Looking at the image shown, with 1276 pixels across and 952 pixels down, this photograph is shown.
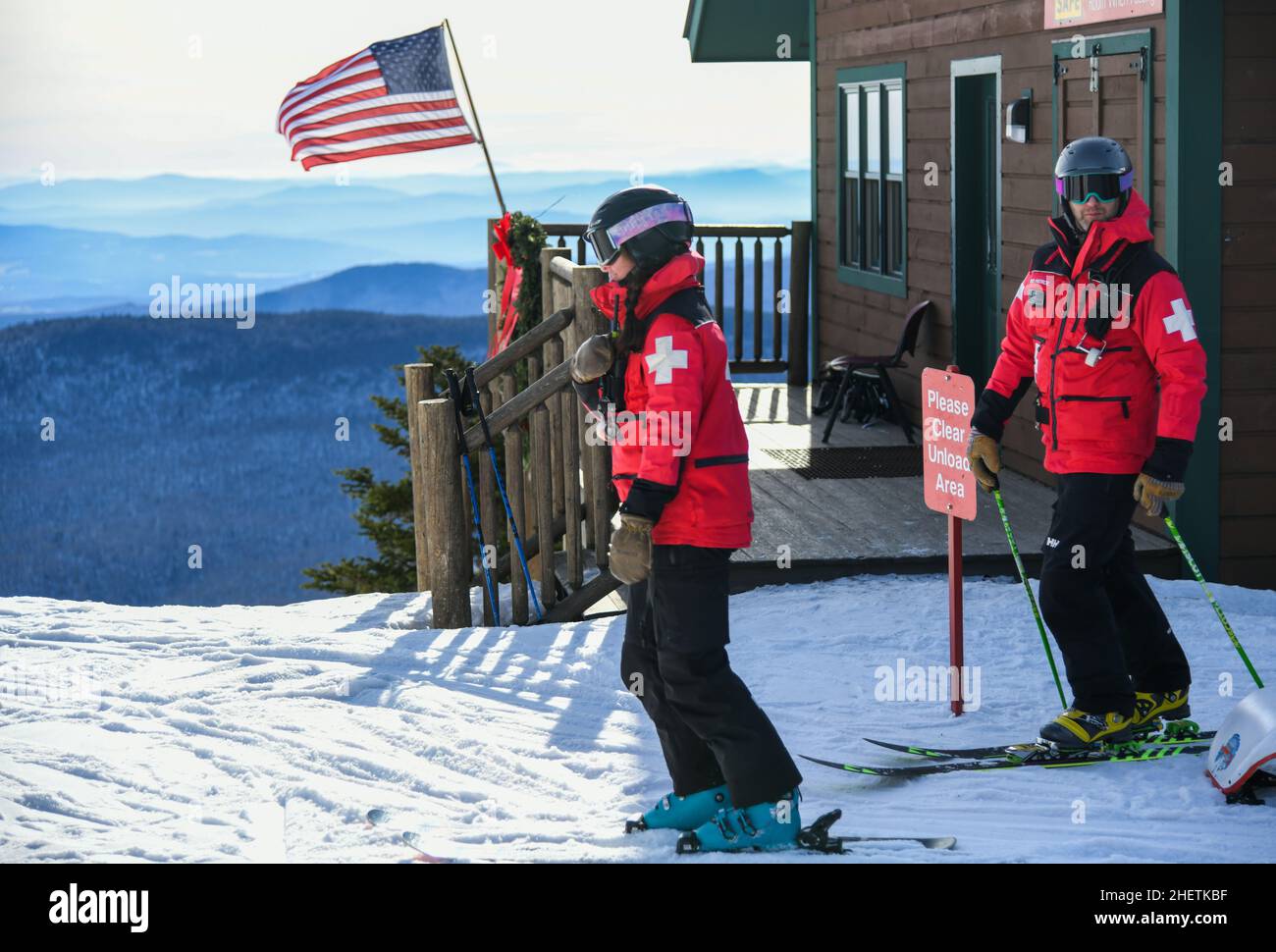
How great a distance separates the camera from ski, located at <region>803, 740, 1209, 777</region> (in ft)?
18.1

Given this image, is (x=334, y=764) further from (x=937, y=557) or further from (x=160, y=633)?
(x=937, y=557)

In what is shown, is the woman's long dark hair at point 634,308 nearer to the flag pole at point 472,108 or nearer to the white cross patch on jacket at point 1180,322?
the white cross patch on jacket at point 1180,322

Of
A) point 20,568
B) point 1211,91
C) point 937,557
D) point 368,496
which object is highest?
point 1211,91

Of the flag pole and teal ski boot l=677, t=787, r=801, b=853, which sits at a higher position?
the flag pole

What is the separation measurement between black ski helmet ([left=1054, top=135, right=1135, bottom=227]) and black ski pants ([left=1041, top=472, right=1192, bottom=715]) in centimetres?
90

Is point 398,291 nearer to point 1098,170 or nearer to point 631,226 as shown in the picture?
point 1098,170

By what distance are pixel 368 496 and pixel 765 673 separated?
1604 cm

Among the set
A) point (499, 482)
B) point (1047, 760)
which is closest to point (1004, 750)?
point (1047, 760)

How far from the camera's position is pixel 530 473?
8305 mm

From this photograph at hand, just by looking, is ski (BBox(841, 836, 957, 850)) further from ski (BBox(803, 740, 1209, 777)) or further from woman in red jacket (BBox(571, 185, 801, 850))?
ski (BBox(803, 740, 1209, 777))

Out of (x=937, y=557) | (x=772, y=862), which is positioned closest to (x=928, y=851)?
(x=772, y=862)

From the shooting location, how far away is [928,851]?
→ 4.73m

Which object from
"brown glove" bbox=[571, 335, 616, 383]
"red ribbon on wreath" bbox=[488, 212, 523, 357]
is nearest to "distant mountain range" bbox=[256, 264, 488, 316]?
"red ribbon on wreath" bbox=[488, 212, 523, 357]

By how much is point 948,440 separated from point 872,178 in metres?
7.09
